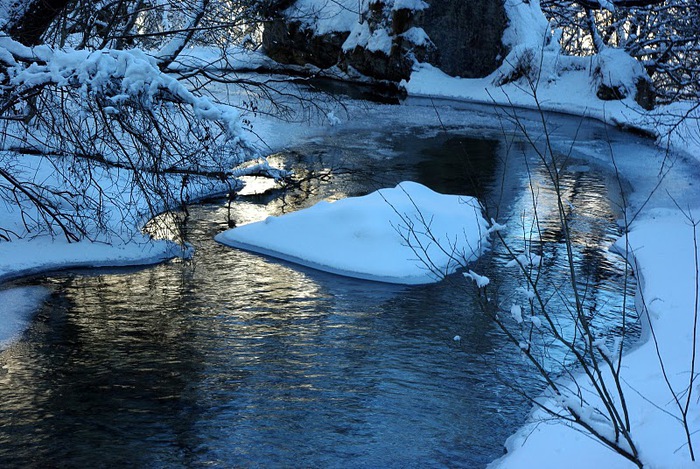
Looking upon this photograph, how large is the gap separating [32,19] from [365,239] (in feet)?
15.1

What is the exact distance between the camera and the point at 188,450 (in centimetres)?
554

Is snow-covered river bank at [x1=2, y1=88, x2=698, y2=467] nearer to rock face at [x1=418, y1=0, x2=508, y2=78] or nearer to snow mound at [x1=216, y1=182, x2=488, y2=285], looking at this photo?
snow mound at [x1=216, y1=182, x2=488, y2=285]

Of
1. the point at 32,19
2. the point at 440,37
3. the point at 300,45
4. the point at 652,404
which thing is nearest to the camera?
the point at 652,404

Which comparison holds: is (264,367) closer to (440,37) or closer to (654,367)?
(654,367)

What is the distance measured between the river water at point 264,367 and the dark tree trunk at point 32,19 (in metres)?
2.68

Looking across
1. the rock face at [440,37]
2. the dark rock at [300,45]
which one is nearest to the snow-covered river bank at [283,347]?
the rock face at [440,37]

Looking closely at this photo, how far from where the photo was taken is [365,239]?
10.1m

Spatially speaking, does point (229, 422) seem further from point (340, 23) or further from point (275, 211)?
point (340, 23)

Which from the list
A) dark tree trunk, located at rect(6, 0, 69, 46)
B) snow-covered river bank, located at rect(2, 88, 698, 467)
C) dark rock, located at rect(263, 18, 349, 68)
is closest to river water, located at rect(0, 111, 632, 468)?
snow-covered river bank, located at rect(2, 88, 698, 467)

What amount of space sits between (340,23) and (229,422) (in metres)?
29.2

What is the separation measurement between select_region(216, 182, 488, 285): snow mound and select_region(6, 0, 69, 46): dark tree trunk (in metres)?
3.38

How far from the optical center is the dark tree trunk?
8.12 m

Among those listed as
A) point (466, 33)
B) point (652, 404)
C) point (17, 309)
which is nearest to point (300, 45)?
point (466, 33)

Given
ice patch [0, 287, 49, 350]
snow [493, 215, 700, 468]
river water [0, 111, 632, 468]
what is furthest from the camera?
ice patch [0, 287, 49, 350]
